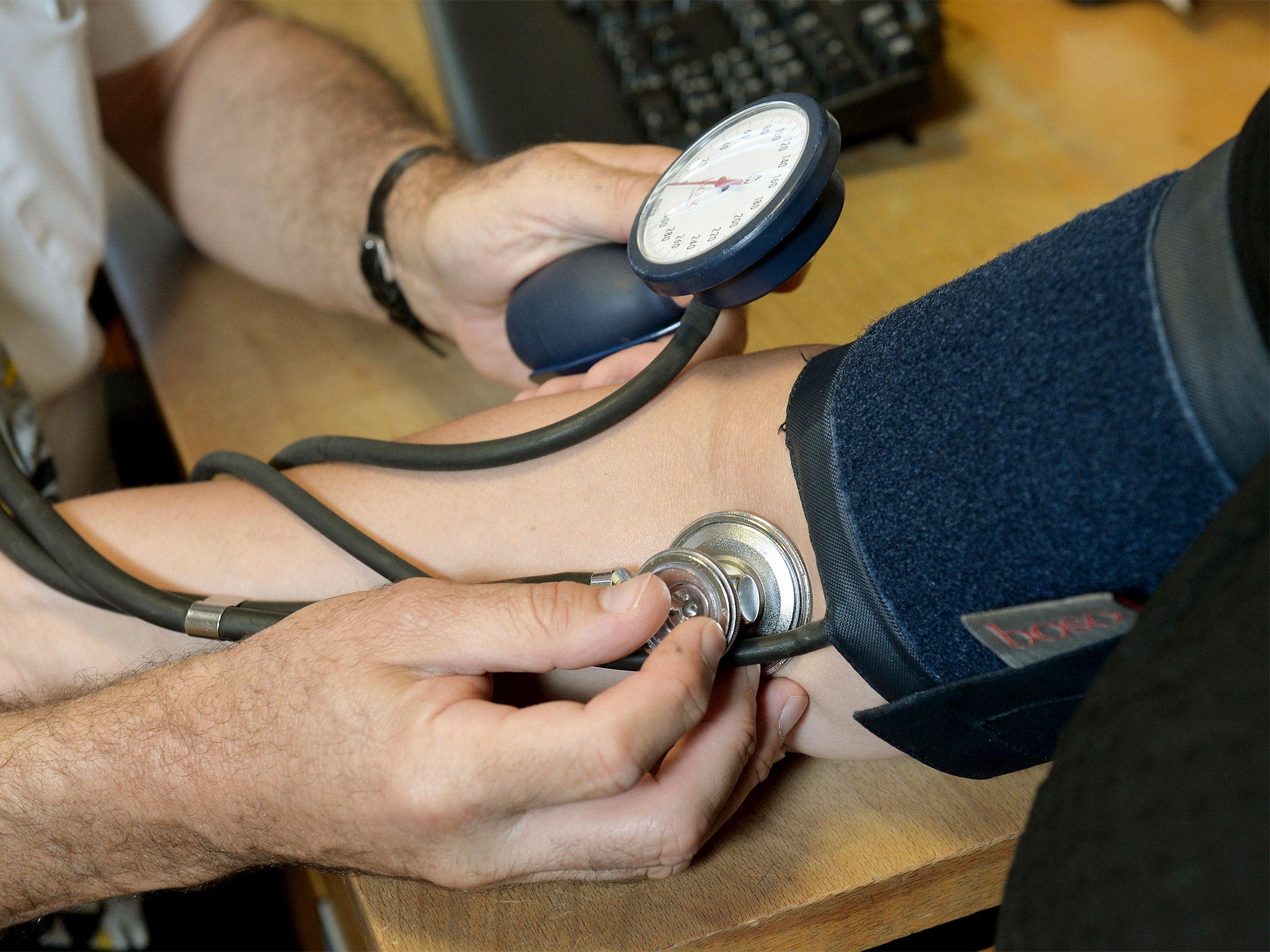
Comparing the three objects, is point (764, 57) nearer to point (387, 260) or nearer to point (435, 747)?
point (387, 260)

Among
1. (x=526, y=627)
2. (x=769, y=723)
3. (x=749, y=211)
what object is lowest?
(x=769, y=723)

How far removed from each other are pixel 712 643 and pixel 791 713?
8 centimetres

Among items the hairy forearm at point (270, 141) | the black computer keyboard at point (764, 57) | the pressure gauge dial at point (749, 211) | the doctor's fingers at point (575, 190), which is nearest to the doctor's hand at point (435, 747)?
the pressure gauge dial at point (749, 211)

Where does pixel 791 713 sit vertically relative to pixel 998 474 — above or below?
below

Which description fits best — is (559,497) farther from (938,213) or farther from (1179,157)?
(1179,157)

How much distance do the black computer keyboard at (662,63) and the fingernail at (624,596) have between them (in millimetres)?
528

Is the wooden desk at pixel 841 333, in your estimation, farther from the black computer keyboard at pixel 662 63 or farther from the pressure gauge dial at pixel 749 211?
the pressure gauge dial at pixel 749 211

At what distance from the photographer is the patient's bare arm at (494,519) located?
0.50m

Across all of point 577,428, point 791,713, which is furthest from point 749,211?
point 791,713

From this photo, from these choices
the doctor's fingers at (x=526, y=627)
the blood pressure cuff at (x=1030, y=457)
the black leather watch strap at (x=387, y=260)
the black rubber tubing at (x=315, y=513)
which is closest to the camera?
the blood pressure cuff at (x=1030, y=457)

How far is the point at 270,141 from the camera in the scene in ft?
3.00

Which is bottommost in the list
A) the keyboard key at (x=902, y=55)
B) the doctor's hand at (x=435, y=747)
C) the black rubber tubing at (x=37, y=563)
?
the doctor's hand at (x=435, y=747)

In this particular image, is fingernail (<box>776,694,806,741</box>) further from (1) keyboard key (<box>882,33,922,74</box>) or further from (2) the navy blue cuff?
(1) keyboard key (<box>882,33,922,74</box>)

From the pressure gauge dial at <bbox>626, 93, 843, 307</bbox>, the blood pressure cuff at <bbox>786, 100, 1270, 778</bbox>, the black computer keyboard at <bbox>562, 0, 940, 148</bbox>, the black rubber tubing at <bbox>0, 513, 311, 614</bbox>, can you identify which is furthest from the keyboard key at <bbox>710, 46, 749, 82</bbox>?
the black rubber tubing at <bbox>0, 513, 311, 614</bbox>
